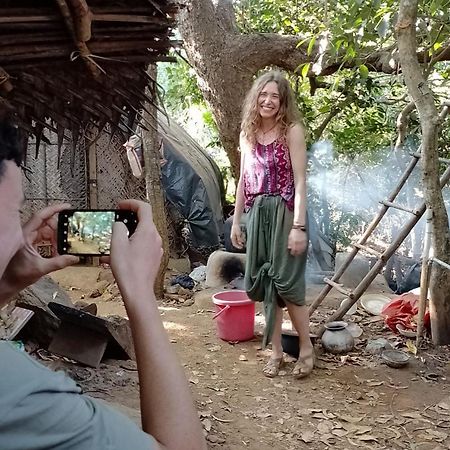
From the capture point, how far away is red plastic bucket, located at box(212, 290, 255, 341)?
157 inches

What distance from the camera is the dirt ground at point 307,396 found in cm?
275

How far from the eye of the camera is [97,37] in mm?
1868

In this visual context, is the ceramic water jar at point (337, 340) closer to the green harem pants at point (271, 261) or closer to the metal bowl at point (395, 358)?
the metal bowl at point (395, 358)

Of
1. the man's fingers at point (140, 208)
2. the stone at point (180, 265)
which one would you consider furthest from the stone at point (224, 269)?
the man's fingers at point (140, 208)

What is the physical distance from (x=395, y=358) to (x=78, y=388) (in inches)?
121

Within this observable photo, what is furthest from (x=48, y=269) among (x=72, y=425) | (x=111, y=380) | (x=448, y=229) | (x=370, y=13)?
(x=448, y=229)

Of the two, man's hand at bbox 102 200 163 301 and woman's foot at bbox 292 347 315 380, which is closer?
man's hand at bbox 102 200 163 301

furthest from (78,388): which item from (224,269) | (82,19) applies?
(224,269)

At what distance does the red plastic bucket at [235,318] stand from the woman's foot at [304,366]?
632mm

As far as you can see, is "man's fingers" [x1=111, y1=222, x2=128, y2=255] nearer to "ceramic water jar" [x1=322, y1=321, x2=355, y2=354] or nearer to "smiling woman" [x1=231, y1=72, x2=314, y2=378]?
"smiling woman" [x1=231, y1=72, x2=314, y2=378]

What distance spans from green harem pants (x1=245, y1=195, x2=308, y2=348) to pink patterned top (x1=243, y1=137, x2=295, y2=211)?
0.15 feet

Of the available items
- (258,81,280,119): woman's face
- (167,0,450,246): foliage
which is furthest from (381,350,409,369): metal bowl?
(167,0,450,246): foliage

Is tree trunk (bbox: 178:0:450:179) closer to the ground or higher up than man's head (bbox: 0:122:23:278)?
higher up

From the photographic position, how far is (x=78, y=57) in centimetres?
188
